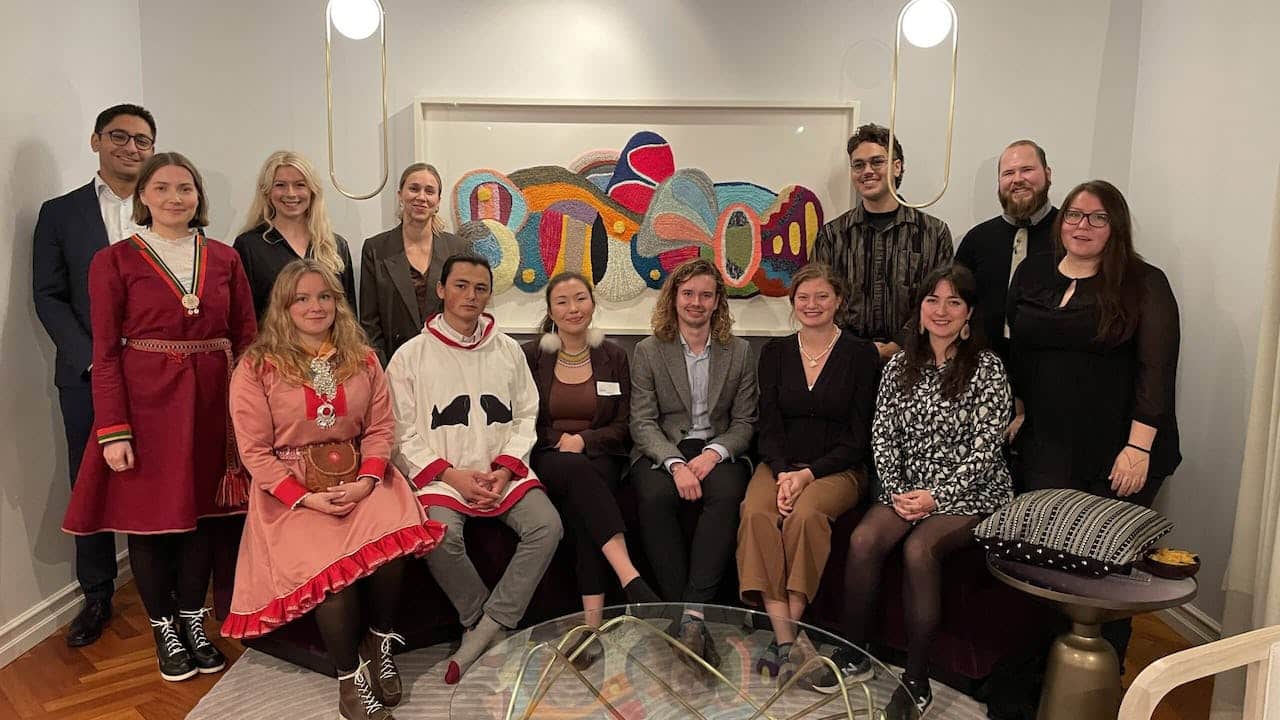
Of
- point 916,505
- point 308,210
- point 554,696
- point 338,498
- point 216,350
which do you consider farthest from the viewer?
point 308,210

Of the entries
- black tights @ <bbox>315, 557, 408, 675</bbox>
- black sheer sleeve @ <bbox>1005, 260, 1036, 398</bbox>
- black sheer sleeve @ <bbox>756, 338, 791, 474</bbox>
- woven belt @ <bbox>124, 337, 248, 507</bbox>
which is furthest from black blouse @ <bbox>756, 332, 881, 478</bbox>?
woven belt @ <bbox>124, 337, 248, 507</bbox>

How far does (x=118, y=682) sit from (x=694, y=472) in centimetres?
192

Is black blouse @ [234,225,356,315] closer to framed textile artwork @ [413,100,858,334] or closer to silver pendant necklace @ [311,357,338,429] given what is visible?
silver pendant necklace @ [311,357,338,429]

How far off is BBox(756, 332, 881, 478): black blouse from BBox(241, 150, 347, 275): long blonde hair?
67.5 inches

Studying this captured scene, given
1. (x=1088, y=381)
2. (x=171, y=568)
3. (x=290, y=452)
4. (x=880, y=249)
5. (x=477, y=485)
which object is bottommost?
(x=171, y=568)

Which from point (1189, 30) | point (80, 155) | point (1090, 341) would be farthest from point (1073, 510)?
point (80, 155)

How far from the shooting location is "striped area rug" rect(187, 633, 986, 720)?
1.73m

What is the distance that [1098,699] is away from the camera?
2.10 m

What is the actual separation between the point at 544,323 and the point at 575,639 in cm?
145

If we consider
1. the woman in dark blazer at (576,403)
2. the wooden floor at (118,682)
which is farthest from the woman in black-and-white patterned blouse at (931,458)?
the woman in dark blazer at (576,403)


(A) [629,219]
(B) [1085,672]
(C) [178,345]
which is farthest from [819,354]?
(C) [178,345]

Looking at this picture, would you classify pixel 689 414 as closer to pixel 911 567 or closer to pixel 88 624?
pixel 911 567

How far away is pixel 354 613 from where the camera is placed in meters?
2.30

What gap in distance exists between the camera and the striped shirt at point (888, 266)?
3143 mm
